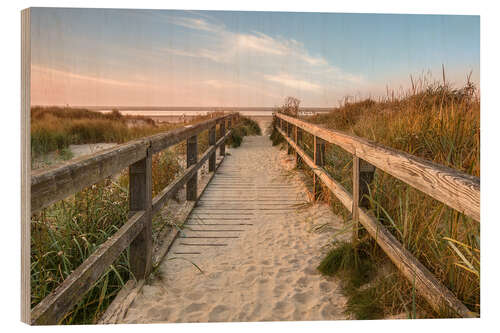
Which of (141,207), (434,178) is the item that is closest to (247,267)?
(141,207)

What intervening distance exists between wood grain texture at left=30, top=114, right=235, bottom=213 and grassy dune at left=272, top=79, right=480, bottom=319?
4.36ft

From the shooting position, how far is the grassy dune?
1750 millimetres

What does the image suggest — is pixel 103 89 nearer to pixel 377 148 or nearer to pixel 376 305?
pixel 377 148

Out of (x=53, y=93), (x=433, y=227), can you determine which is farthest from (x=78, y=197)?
(x=433, y=227)

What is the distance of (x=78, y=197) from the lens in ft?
8.71

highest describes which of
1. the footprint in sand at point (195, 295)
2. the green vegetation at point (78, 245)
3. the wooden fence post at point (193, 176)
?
the wooden fence post at point (193, 176)

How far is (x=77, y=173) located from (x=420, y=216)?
5.59 feet

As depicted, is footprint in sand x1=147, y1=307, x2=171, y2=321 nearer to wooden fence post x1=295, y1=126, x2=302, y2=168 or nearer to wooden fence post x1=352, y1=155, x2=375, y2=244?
wooden fence post x1=352, y1=155, x2=375, y2=244

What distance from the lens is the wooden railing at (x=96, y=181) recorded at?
137 cm

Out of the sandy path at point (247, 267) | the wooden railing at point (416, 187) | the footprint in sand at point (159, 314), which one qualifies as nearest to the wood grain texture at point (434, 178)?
the wooden railing at point (416, 187)

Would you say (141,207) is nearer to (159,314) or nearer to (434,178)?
(159,314)

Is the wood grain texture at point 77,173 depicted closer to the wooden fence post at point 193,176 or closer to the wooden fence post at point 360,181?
the wooden fence post at point 360,181

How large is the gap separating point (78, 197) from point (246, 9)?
1699 millimetres

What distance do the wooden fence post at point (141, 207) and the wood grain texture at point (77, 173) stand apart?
0.09m
